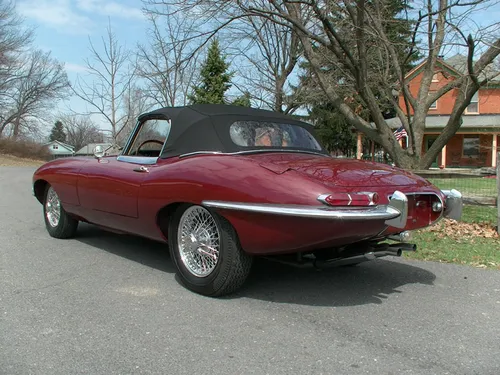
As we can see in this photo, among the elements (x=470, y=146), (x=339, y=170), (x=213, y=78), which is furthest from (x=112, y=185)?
(x=470, y=146)

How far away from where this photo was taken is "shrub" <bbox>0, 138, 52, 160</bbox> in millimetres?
39531

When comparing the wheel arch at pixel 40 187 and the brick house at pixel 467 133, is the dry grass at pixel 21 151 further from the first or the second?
the wheel arch at pixel 40 187

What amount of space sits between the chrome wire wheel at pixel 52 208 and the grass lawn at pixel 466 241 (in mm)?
4422

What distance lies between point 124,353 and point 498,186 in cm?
586

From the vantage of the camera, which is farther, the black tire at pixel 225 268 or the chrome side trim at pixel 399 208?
the black tire at pixel 225 268

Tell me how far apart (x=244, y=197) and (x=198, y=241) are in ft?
2.39

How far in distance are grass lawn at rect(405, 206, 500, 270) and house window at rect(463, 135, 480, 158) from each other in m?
23.4

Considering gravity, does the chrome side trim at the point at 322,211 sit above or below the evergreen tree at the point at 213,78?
below

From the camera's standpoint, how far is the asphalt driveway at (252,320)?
→ 2.77 metres

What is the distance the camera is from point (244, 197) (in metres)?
3.50

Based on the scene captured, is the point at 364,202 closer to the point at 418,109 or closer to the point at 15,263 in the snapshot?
the point at 15,263

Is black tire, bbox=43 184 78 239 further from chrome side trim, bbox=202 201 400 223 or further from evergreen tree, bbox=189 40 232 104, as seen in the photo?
evergreen tree, bbox=189 40 232 104

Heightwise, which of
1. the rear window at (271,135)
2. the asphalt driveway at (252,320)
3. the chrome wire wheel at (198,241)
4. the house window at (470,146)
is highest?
the house window at (470,146)

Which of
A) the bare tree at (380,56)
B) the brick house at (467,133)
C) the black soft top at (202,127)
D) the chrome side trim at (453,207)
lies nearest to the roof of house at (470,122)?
the brick house at (467,133)
